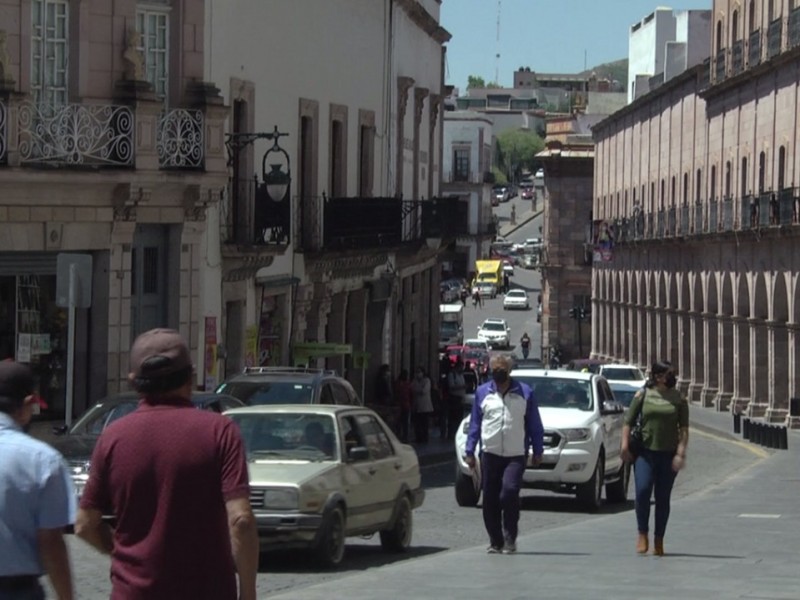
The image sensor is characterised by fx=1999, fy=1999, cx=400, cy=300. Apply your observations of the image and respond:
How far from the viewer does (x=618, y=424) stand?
25.0 metres

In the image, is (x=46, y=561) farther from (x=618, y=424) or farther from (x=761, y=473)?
(x=761, y=473)

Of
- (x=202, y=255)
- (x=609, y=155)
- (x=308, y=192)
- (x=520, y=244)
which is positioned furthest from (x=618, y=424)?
(x=520, y=244)

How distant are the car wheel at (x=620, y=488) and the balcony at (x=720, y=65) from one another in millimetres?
45173

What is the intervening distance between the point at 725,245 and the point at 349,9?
29.7 m

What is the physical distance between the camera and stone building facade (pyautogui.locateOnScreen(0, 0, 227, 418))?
83.0ft

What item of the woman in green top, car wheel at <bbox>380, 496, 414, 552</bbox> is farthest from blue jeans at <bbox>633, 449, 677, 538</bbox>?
car wheel at <bbox>380, 496, 414, 552</bbox>

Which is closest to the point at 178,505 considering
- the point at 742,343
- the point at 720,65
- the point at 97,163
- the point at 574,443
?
the point at 574,443

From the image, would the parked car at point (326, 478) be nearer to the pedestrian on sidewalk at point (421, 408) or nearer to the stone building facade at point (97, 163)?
the stone building facade at point (97, 163)

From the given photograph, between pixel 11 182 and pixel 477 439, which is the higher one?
pixel 11 182

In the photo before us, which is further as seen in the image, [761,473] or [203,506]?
[761,473]

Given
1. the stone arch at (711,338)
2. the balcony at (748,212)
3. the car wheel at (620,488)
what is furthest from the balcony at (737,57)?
the car wheel at (620,488)

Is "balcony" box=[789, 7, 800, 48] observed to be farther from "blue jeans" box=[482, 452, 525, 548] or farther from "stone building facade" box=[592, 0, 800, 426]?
"blue jeans" box=[482, 452, 525, 548]

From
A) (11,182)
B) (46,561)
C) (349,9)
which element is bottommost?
(46,561)

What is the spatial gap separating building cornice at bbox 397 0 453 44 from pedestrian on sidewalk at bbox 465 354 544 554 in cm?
3178
